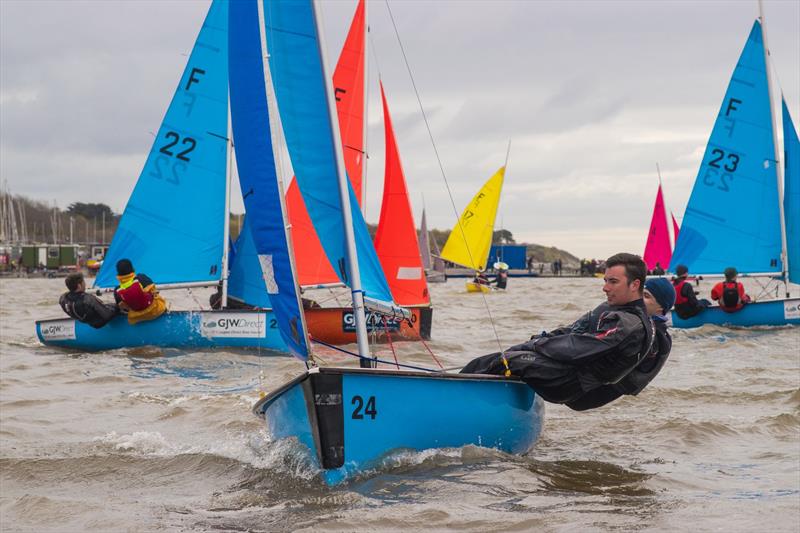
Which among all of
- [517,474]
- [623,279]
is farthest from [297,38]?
[517,474]

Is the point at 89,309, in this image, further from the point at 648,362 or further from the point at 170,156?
→ the point at 648,362

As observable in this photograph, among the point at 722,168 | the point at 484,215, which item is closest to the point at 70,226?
the point at 484,215

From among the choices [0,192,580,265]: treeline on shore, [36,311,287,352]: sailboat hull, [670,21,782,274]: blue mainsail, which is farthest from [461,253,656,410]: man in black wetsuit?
[0,192,580,265]: treeline on shore

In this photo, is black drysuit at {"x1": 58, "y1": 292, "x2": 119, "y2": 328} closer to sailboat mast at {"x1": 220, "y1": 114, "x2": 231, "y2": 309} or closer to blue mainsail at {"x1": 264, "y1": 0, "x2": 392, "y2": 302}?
sailboat mast at {"x1": 220, "y1": 114, "x2": 231, "y2": 309}

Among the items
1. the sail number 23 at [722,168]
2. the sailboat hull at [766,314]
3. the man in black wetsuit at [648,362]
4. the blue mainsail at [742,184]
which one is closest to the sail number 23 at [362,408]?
the man in black wetsuit at [648,362]

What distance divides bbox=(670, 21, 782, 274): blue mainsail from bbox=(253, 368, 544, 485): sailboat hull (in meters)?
12.8

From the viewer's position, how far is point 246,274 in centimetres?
1385

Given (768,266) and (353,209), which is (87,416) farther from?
(768,266)

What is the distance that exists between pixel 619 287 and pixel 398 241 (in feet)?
27.1

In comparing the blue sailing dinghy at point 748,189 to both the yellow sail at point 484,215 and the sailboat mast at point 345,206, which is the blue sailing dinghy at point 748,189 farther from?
the yellow sail at point 484,215

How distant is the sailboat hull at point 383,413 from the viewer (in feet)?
16.9

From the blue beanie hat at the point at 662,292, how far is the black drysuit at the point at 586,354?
243 mm

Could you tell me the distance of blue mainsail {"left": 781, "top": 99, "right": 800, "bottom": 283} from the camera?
17.6 m

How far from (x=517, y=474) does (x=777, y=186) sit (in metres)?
13.8
